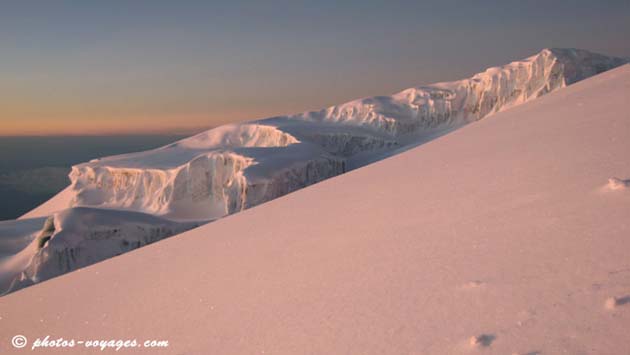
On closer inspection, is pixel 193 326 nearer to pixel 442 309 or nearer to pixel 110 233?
pixel 442 309

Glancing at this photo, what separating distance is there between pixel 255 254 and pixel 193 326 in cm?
76

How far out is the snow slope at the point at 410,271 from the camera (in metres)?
1.38

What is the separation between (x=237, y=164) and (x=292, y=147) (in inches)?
119

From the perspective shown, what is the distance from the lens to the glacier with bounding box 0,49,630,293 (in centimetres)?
1303

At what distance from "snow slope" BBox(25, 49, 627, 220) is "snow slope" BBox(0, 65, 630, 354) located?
1589 cm

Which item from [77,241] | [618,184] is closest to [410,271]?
[618,184]

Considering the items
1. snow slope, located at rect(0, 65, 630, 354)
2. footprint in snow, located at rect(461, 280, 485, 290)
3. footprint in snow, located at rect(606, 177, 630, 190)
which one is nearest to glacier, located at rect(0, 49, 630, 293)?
snow slope, located at rect(0, 65, 630, 354)

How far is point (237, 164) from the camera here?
23469 millimetres

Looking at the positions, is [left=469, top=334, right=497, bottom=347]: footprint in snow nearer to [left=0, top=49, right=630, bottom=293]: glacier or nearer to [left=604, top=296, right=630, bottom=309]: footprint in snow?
[left=604, top=296, right=630, bottom=309]: footprint in snow

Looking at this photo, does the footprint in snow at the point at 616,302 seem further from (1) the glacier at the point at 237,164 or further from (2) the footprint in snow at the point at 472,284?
(1) the glacier at the point at 237,164

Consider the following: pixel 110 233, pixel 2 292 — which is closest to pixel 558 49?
pixel 110 233

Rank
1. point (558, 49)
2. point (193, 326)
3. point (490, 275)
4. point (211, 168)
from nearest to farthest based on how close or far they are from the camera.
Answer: point (490, 275) → point (193, 326) → point (211, 168) → point (558, 49)

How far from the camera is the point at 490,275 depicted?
5.30 feet

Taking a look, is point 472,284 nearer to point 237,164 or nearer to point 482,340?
point 482,340
